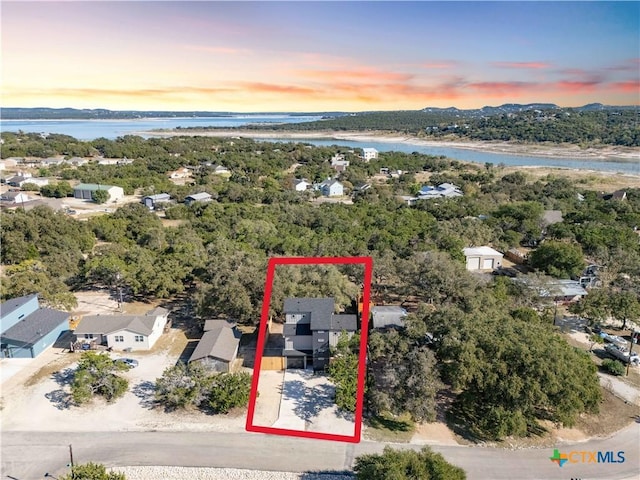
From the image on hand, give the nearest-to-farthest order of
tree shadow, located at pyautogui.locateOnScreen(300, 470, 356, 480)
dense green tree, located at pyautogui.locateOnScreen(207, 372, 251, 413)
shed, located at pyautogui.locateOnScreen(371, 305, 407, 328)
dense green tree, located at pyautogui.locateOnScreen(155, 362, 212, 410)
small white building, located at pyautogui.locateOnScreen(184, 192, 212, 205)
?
1. tree shadow, located at pyautogui.locateOnScreen(300, 470, 356, 480)
2. dense green tree, located at pyautogui.locateOnScreen(207, 372, 251, 413)
3. dense green tree, located at pyautogui.locateOnScreen(155, 362, 212, 410)
4. shed, located at pyautogui.locateOnScreen(371, 305, 407, 328)
5. small white building, located at pyautogui.locateOnScreen(184, 192, 212, 205)

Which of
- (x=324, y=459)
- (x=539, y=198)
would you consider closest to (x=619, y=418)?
(x=324, y=459)

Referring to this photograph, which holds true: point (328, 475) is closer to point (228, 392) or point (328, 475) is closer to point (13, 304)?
point (228, 392)

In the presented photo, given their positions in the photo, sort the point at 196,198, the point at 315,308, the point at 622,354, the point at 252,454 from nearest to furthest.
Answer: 1. the point at 252,454
2. the point at 315,308
3. the point at 622,354
4. the point at 196,198

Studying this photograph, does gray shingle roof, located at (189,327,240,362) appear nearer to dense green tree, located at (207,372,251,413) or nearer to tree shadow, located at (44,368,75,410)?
dense green tree, located at (207,372,251,413)

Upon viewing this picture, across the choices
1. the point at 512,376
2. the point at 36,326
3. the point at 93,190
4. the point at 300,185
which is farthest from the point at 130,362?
the point at 300,185

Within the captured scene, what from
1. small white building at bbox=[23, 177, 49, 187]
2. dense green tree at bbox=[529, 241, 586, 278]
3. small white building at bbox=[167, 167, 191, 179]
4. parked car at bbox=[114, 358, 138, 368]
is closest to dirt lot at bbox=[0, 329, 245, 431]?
parked car at bbox=[114, 358, 138, 368]

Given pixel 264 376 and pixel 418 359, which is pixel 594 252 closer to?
pixel 418 359
